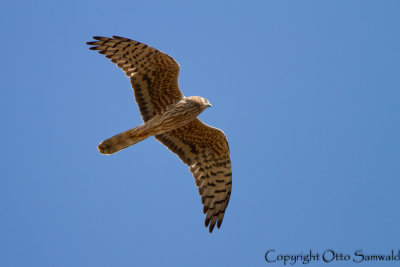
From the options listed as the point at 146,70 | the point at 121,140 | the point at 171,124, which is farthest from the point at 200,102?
the point at 121,140

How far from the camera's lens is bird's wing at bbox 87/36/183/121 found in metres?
10.1

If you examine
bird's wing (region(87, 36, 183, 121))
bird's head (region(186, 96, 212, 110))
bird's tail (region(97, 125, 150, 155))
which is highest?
bird's wing (region(87, 36, 183, 121))

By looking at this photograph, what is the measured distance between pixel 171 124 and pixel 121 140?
92cm

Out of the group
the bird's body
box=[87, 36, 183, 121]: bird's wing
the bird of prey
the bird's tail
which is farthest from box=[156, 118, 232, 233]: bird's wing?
the bird's tail

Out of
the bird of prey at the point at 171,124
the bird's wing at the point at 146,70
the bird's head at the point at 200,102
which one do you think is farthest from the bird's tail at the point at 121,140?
the bird's head at the point at 200,102

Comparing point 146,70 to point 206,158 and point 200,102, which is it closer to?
point 200,102

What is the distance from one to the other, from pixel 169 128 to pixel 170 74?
0.95 meters

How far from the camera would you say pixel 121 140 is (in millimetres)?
9953

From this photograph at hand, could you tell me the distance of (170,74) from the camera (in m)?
10.2

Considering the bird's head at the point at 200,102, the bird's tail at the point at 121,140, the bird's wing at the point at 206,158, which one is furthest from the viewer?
the bird's wing at the point at 206,158

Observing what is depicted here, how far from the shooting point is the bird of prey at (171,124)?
1012 centimetres

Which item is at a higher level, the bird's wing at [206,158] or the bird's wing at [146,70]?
the bird's wing at [146,70]

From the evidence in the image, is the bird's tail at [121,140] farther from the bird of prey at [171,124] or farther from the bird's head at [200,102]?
the bird's head at [200,102]

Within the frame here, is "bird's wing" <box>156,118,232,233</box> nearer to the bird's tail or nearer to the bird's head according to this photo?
the bird's head
